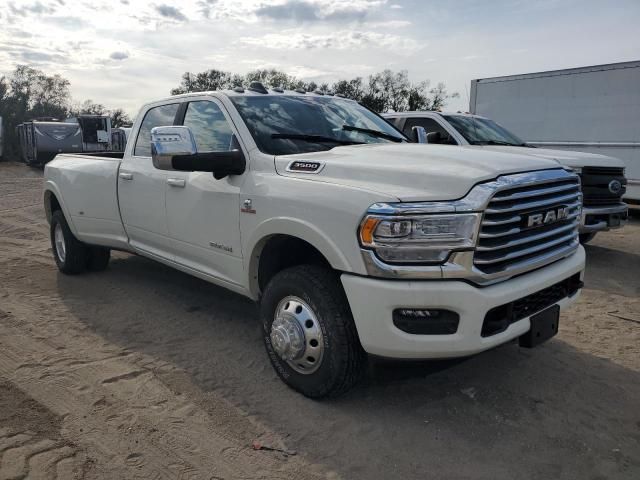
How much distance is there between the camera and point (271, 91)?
14.1ft

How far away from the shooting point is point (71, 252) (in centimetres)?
587

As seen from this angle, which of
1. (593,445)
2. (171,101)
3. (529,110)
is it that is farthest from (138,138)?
(529,110)

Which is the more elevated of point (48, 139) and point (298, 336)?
point (48, 139)

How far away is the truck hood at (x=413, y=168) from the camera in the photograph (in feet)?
8.79

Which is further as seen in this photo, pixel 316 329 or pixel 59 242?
pixel 59 242

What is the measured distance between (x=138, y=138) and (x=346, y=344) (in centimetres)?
314

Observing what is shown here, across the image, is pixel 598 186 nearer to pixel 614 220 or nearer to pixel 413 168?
pixel 614 220

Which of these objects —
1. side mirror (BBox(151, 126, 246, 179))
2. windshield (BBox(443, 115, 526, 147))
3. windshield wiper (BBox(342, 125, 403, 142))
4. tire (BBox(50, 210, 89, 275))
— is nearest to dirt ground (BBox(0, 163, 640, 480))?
tire (BBox(50, 210, 89, 275))

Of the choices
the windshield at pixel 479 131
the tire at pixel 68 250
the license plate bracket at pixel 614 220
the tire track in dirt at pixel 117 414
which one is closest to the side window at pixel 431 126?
the windshield at pixel 479 131

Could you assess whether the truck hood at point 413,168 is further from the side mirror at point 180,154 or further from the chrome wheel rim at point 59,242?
the chrome wheel rim at point 59,242

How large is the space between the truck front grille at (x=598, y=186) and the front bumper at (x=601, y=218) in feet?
0.34

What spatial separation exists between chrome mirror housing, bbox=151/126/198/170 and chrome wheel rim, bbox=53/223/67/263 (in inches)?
128

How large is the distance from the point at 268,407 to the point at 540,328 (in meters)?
1.62

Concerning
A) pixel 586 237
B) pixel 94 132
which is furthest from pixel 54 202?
pixel 94 132
